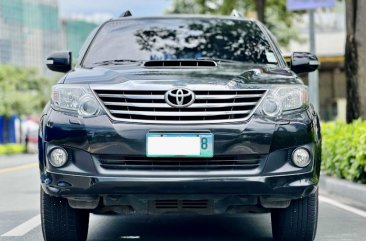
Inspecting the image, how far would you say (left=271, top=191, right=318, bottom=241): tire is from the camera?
17.1 feet

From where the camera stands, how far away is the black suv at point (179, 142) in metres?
4.67

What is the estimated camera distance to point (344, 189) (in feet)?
30.4

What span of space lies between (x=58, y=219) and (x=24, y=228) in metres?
1.57

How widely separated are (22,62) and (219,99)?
186 m

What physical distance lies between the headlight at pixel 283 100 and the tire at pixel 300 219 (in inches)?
27.1

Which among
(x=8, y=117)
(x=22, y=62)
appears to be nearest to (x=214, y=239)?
(x=8, y=117)

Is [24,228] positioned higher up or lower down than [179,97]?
lower down

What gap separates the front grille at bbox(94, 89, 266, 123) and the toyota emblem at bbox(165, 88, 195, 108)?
0.02 metres

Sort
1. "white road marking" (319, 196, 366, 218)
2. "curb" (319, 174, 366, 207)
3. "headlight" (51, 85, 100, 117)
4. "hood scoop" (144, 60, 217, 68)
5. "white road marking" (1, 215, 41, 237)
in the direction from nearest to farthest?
"headlight" (51, 85, 100, 117) → "hood scoop" (144, 60, 217, 68) → "white road marking" (1, 215, 41, 237) → "white road marking" (319, 196, 366, 218) → "curb" (319, 174, 366, 207)

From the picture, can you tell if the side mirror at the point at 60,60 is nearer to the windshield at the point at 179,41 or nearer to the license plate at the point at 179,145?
the windshield at the point at 179,41

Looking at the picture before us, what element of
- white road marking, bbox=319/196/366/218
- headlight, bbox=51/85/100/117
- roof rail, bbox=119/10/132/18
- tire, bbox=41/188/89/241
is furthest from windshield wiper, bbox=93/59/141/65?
white road marking, bbox=319/196/366/218

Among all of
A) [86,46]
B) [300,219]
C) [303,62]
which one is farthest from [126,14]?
[300,219]

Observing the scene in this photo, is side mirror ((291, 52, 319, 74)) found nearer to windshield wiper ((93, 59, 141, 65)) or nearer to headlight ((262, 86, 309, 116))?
headlight ((262, 86, 309, 116))

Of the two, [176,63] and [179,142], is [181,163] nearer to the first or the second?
[179,142]
